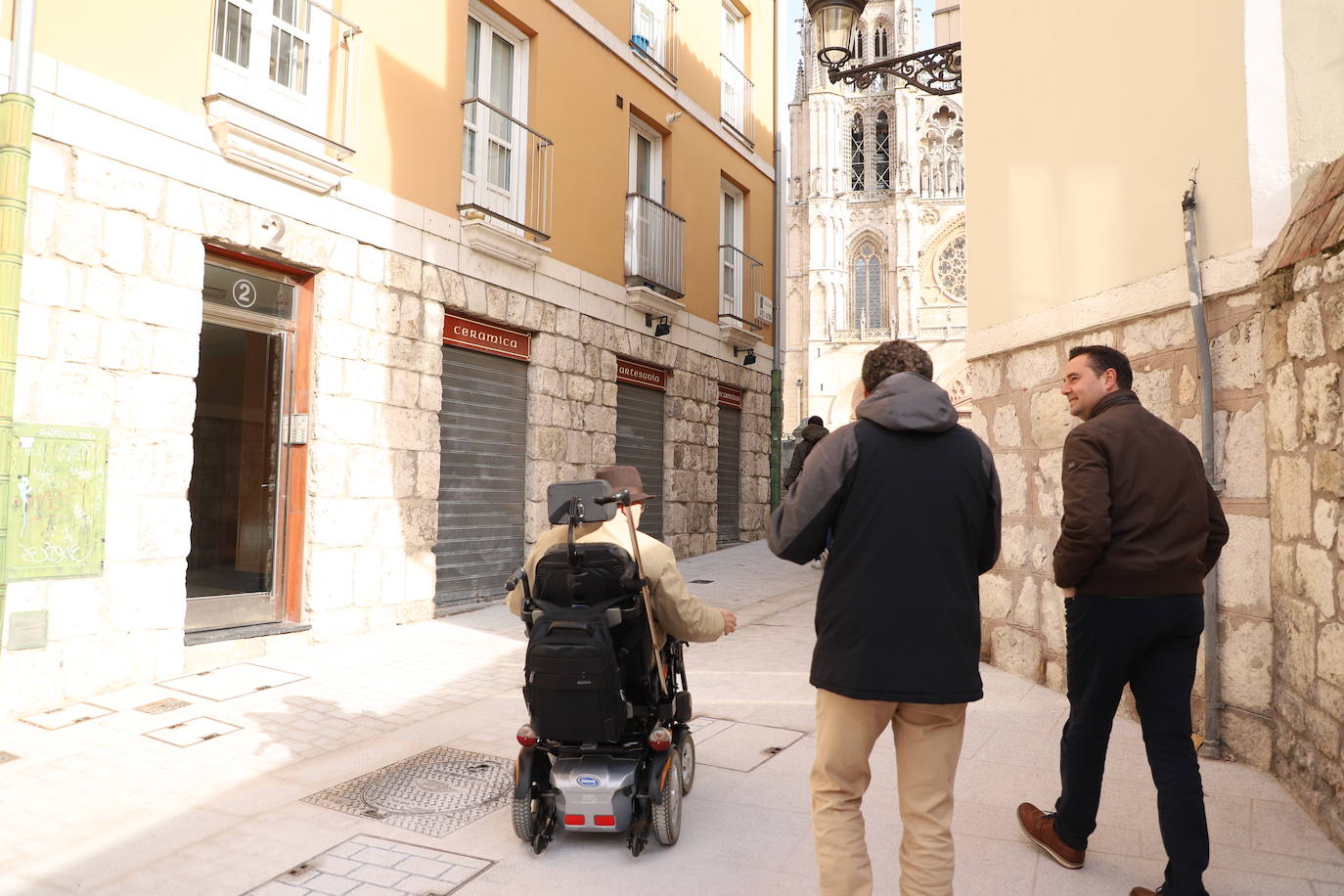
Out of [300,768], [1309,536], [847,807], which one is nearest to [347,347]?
[300,768]

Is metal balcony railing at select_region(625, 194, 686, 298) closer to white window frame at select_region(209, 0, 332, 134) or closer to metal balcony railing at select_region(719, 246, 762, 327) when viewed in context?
metal balcony railing at select_region(719, 246, 762, 327)

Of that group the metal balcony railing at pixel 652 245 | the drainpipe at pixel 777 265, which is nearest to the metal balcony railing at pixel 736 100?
the drainpipe at pixel 777 265

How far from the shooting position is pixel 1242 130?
4.29 m

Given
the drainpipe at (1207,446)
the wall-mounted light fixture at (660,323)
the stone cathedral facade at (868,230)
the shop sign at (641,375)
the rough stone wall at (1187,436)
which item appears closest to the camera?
the rough stone wall at (1187,436)

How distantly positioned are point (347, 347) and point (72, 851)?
178 inches

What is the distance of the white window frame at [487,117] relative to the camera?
29.5ft

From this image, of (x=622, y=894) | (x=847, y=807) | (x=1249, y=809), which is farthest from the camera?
(x=1249, y=809)

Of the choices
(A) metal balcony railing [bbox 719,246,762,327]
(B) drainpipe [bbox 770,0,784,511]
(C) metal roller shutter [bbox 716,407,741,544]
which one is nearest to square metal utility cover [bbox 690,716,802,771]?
(C) metal roller shutter [bbox 716,407,741,544]

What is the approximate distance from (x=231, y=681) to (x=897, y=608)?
15.9ft

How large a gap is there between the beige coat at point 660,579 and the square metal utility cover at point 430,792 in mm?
1046

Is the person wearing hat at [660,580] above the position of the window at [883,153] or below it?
below

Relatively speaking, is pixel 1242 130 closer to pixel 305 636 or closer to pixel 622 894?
pixel 622 894

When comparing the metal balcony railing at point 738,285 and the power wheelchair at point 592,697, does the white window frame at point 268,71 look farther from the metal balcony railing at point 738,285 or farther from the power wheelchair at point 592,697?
the metal balcony railing at point 738,285

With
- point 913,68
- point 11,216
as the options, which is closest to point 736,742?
point 11,216
